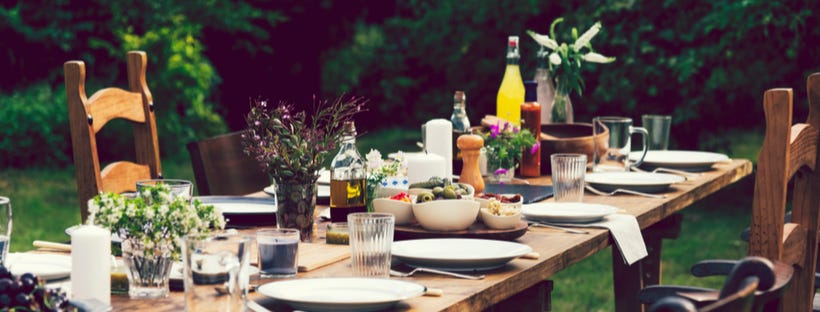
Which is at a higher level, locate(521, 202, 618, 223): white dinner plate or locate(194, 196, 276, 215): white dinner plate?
locate(194, 196, 276, 215): white dinner plate

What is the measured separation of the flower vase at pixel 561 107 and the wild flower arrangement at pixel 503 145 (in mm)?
632

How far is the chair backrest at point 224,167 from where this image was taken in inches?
148

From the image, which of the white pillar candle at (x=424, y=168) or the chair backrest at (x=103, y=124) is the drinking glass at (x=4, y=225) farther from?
the white pillar candle at (x=424, y=168)

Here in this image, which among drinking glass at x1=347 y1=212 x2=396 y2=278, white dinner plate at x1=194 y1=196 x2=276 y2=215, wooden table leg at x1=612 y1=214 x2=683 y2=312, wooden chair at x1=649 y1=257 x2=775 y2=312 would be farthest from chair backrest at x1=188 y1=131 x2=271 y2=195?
wooden chair at x1=649 y1=257 x2=775 y2=312

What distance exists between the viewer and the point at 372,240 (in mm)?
2271

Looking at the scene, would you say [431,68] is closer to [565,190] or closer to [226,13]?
[226,13]

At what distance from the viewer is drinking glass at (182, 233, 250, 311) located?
188 centimetres

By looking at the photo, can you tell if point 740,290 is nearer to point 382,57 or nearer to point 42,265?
point 42,265

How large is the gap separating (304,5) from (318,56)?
2.14ft

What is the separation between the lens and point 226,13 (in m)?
12.2

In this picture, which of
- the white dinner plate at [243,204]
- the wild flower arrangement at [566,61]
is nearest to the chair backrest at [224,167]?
the white dinner plate at [243,204]

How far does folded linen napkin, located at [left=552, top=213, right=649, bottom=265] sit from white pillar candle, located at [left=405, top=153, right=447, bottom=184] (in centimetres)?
40

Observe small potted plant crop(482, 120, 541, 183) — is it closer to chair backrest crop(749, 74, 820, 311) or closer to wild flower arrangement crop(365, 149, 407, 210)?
wild flower arrangement crop(365, 149, 407, 210)

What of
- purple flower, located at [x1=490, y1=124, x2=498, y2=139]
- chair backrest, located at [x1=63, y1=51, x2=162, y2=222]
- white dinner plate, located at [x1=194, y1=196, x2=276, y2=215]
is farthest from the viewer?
purple flower, located at [x1=490, y1=124, x2=498, y2=139]
